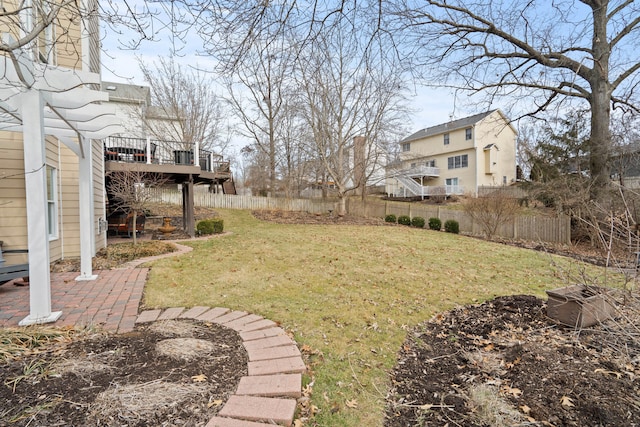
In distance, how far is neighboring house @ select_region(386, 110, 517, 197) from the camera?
26266 millimetres

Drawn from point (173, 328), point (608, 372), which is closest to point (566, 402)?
point (608, 372)

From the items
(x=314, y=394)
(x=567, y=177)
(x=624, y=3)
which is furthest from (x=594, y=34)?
(x=314, y=394)

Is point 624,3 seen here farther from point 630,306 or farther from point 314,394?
point 314,394

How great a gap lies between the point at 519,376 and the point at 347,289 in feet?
8.72

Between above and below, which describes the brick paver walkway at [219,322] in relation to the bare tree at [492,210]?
below

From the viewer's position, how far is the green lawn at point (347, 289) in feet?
8.15

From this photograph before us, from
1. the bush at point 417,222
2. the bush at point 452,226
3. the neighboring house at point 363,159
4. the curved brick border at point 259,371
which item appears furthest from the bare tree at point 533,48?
the neighboring house at point 363,159

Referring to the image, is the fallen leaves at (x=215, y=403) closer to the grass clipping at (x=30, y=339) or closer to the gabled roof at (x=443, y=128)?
the grass clipping at (x=30, y=339)

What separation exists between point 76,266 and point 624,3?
458 inches

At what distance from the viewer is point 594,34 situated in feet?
27.2

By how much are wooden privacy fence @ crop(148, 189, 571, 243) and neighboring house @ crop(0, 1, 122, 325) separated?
5330mm

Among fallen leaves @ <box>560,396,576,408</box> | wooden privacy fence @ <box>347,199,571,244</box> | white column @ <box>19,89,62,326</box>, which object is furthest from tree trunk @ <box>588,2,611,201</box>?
white column @ <box>19,89,62,326</box>

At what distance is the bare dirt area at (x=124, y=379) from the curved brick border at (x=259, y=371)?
9cm

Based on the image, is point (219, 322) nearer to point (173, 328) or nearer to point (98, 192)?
point (173, 328)
